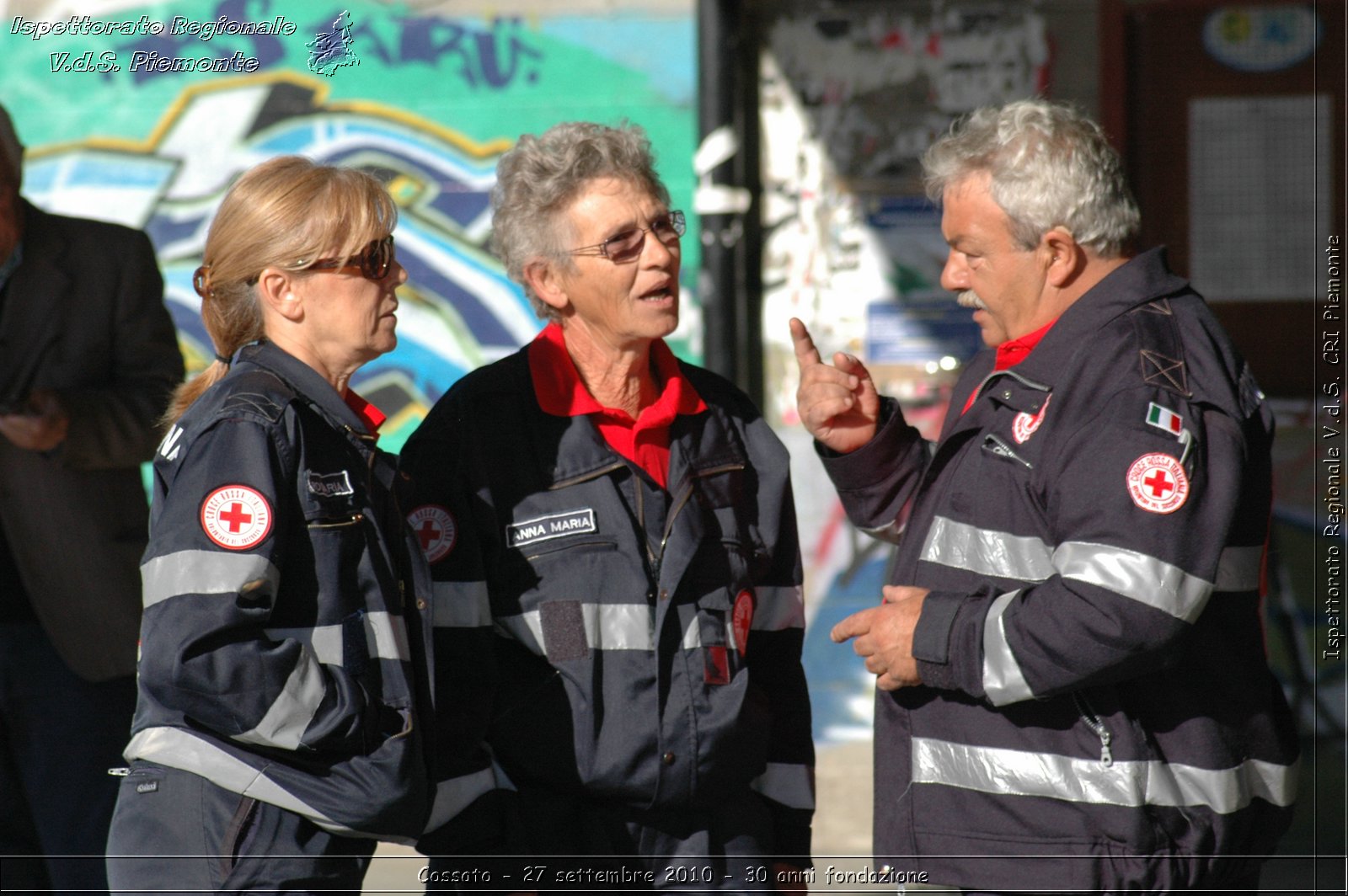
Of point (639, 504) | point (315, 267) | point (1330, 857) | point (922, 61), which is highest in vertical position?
point (922, 61)

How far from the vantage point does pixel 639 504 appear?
2.60 meters

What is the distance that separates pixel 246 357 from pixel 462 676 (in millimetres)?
713

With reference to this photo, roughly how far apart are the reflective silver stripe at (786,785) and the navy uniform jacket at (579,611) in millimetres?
16

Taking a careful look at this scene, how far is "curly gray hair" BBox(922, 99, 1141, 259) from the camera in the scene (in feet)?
8.00

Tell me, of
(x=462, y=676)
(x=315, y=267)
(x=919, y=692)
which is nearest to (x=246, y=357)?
(x=315, y=267)

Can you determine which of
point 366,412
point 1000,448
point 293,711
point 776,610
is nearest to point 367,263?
point 366,412

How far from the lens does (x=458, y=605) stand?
249 cm

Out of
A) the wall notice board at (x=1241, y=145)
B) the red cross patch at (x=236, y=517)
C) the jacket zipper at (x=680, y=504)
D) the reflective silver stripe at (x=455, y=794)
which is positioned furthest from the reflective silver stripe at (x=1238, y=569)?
the wall notice board at (x=1241, y=145)

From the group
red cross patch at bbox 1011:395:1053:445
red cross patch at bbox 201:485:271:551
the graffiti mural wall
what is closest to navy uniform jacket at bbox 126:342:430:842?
red cross patch at bbox 201:485:271:551

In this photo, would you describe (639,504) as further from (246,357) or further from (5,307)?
(5,307)

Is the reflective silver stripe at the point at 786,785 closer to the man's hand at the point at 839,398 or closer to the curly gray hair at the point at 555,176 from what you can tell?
the man's hand at the point at 839,398

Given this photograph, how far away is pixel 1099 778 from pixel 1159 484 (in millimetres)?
527

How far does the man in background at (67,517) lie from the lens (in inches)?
137

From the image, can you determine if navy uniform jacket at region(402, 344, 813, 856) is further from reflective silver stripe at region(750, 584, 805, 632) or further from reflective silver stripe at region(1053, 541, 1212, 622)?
reflective silver stripe at region(1053, 541, 1212, 622)
